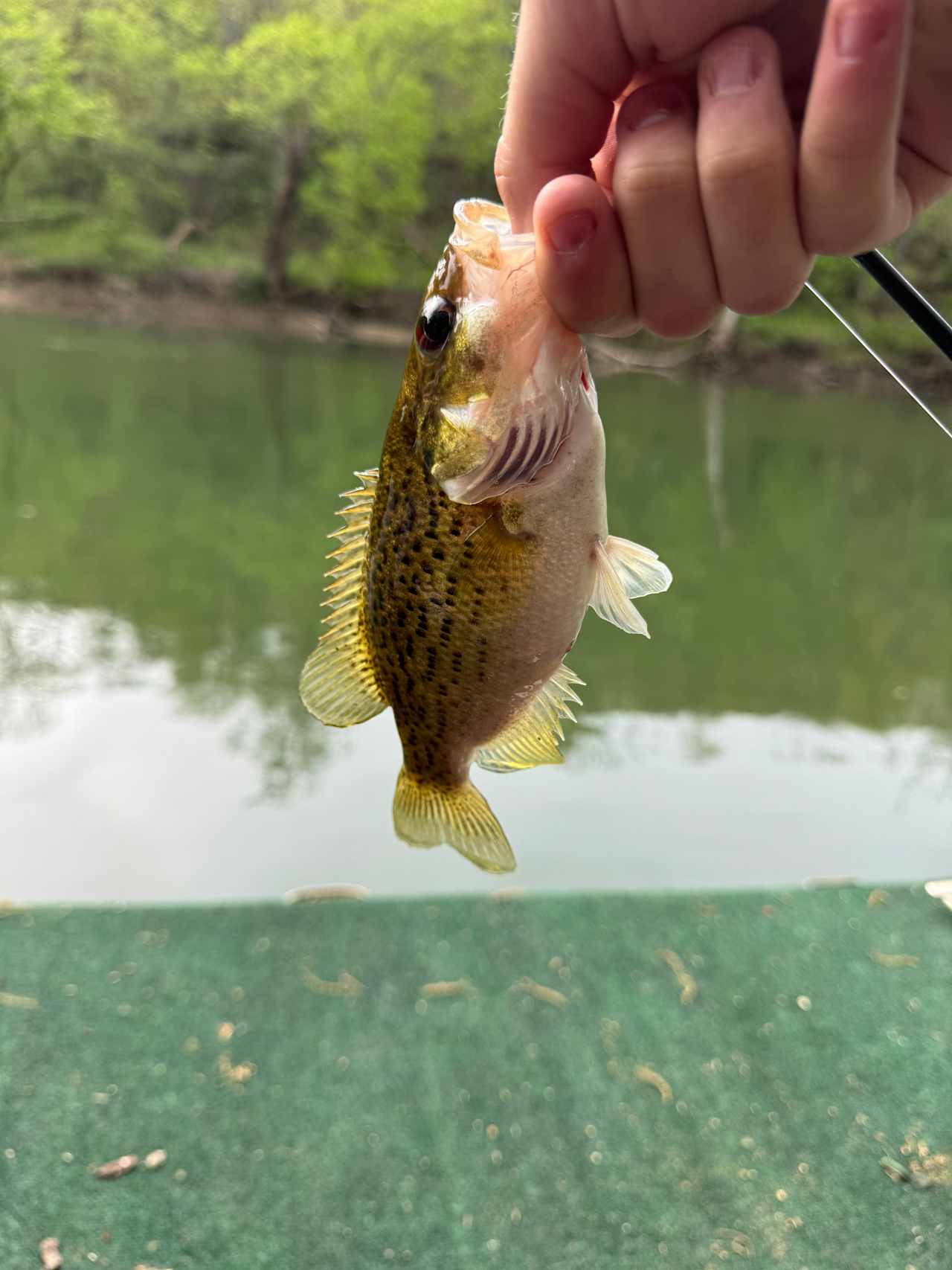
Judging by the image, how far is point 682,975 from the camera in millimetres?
2123

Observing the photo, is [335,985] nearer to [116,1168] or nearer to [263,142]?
[116,1168]

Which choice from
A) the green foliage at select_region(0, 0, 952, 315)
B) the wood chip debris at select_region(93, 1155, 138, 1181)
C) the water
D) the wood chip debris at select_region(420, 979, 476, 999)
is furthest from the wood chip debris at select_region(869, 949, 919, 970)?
the green foliage at select_region(0, 0, 952, 315)

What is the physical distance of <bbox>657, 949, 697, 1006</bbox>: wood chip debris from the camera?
207 cm

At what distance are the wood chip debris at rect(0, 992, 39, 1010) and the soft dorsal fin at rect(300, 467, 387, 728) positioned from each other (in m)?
1.51

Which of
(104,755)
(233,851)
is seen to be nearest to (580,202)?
(233,851)

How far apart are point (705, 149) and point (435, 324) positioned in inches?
8.6

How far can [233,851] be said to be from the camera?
2.60 meters

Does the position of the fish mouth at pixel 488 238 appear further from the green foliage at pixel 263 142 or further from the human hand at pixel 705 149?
the green foliage at pixel 263 142

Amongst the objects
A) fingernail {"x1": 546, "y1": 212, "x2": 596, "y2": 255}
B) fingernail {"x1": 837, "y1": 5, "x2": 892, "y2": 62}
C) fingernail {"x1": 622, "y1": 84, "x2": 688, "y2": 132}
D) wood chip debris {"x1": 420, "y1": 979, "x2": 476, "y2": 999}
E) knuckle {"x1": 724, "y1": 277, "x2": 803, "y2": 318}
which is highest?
fingernail {"x1": 837, "y1": 5, "x2": 892, "y2": 62}

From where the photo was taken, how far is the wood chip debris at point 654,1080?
1.82m

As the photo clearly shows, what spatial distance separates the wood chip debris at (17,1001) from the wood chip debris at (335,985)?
21.6 inches

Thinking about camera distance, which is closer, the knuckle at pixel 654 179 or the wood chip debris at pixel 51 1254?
the knuckle at pixel 654 179

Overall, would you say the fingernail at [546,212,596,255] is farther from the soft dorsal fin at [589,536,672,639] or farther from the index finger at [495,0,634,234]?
the soft dorsal fin at [589,536,672,639]

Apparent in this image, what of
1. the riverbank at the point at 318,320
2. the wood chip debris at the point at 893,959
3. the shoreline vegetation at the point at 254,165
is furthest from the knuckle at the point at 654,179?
the shoreline vegetation at the point at 254,165
